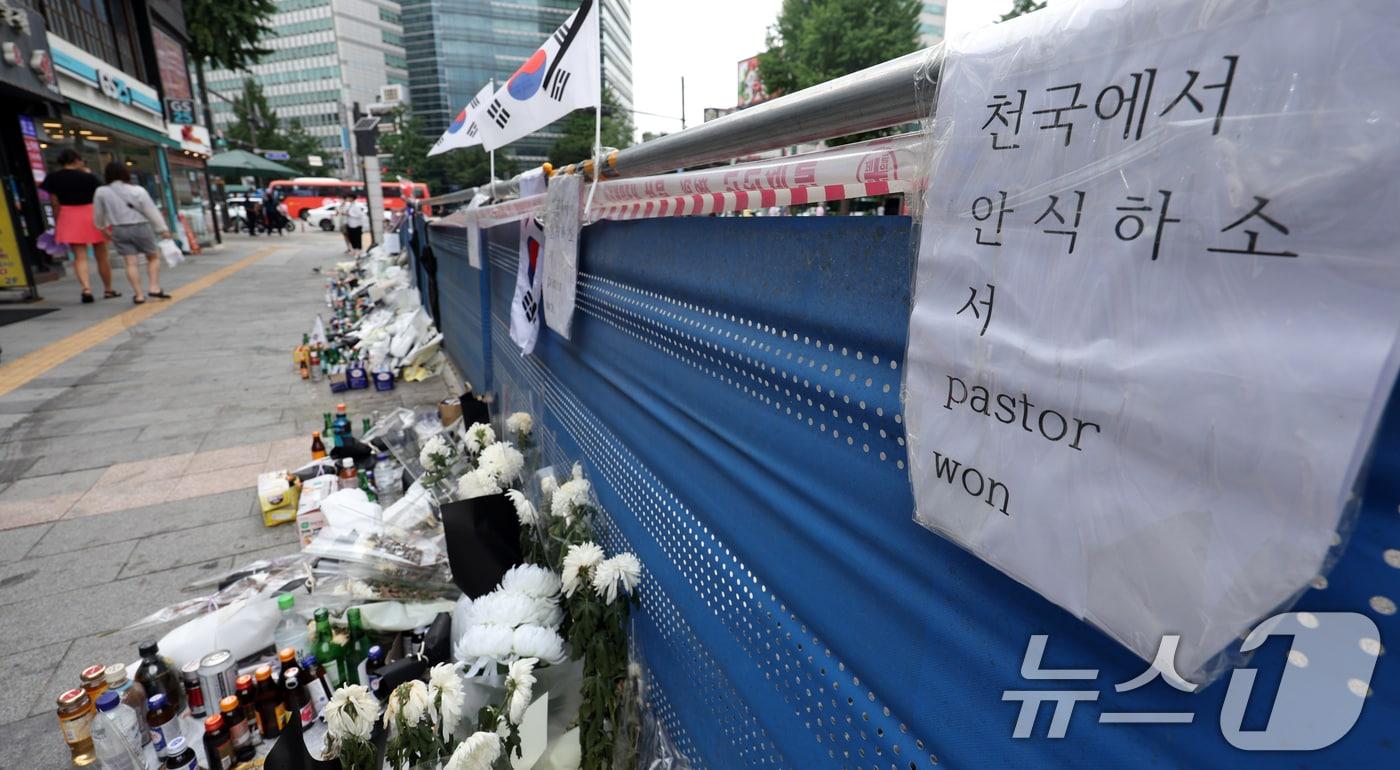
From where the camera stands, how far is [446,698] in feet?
5.58

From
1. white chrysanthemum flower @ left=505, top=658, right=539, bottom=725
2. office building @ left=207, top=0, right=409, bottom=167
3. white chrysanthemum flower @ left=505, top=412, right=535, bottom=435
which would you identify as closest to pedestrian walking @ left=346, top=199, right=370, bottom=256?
white chrysanthemum flower @ left=505, top=412, right=535, bottom=435

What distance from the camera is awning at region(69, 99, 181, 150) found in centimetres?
1335

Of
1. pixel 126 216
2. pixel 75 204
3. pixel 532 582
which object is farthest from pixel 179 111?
pixel 532 582

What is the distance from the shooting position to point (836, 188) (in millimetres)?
1094

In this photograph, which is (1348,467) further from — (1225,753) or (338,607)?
(338,607)

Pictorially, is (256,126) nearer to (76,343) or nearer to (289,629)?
(76,343)

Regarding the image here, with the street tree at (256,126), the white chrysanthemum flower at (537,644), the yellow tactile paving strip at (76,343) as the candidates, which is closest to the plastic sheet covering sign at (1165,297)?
the white chrysanthemum flower at (537,644)

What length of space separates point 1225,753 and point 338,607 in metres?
3.03

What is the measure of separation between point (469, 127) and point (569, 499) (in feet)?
9.98

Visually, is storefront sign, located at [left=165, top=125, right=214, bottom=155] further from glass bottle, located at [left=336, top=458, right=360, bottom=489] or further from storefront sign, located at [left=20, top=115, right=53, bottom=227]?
glass bottle, located at [left=336, top=458, right=360, bottom=489]

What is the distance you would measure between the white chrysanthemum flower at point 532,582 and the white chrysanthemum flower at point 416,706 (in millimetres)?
505

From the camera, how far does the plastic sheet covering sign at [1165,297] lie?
1.63 ft

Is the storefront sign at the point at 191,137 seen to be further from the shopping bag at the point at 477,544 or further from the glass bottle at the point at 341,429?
the shopping bag at the point at 477,544

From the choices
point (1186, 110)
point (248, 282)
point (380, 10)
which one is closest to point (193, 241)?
point (248, 282)
